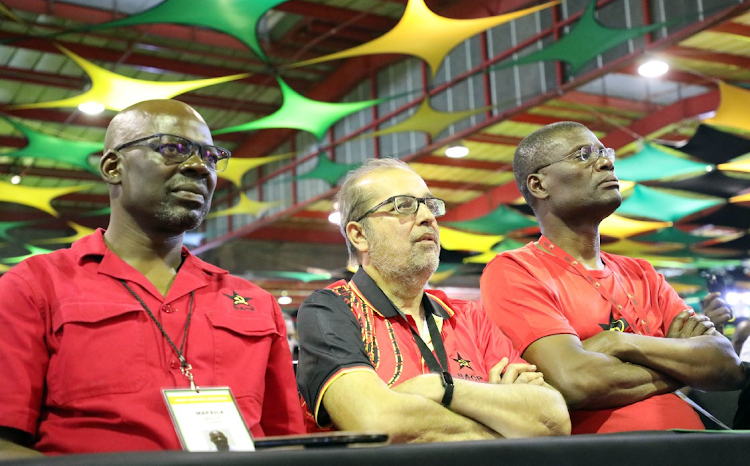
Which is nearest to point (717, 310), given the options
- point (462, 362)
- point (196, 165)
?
point (462, 362)

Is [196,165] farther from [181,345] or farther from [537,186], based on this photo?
[537,186]

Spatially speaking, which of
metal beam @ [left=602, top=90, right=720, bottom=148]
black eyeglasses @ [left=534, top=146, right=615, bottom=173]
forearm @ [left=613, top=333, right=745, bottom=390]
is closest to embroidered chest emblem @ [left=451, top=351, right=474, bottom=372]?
forearm @ [left=613, top=333, right=745, bottom=390]

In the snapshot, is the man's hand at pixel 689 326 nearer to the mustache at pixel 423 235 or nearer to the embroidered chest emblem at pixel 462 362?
the embroidered chest emblem at pixel 462 362

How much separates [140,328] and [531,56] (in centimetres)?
747

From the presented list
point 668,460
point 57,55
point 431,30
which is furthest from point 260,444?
point 57,55

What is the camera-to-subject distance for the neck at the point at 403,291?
8.01ft

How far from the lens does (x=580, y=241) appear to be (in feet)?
9.14

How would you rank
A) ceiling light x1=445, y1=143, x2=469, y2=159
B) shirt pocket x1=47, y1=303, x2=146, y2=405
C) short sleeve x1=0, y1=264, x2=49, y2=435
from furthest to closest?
1. ceiling light x1=445, y1=143, x2=469, y2=159
2. shirt pocket x1=47, y1=303, x2=146, y2=405
3. short sleeve x1=0, y1=264, x2=49, y2=435

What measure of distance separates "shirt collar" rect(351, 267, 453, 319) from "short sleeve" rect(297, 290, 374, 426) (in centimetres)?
10

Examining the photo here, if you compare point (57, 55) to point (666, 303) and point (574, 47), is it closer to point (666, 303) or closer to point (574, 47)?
point (574, 47)

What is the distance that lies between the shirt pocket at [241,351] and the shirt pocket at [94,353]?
0.69ft

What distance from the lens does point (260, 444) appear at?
1286 millimetres

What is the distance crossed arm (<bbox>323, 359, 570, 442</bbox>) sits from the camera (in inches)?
74.0

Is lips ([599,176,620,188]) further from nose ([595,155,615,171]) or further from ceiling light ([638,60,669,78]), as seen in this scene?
ceiling light ([638,60,669,78])
